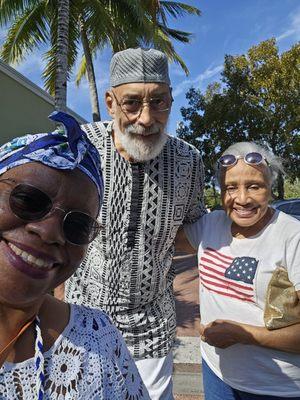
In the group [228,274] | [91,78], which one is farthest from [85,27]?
[228,274]

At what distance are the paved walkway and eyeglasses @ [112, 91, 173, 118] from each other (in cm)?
277

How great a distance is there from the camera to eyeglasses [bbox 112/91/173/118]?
6.53 feet

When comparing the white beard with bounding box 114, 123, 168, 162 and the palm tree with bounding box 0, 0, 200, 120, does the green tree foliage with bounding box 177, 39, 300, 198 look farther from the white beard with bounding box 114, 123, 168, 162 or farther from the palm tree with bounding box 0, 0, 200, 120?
the white beard with bounding box 114, 123, 168, 162

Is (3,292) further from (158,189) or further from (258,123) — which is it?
(258,123)

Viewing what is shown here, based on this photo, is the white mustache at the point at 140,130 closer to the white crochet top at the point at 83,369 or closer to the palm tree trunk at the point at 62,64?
the white crochet top at the point at 83,369

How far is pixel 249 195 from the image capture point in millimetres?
2064

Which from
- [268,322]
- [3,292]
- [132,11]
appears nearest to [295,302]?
[268,322]

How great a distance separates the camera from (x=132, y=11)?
11555 mm

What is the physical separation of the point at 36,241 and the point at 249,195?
135 centimetres

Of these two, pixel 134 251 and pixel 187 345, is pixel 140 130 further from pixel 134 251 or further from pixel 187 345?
pixel 187 345

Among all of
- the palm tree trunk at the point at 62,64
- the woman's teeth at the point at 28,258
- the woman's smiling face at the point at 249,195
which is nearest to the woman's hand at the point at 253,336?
the woman's smiling face at the point at 249,195

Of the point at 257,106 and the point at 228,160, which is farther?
the point at 257,106

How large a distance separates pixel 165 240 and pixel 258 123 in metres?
15.6

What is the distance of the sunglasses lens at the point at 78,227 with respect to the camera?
3.37ft
